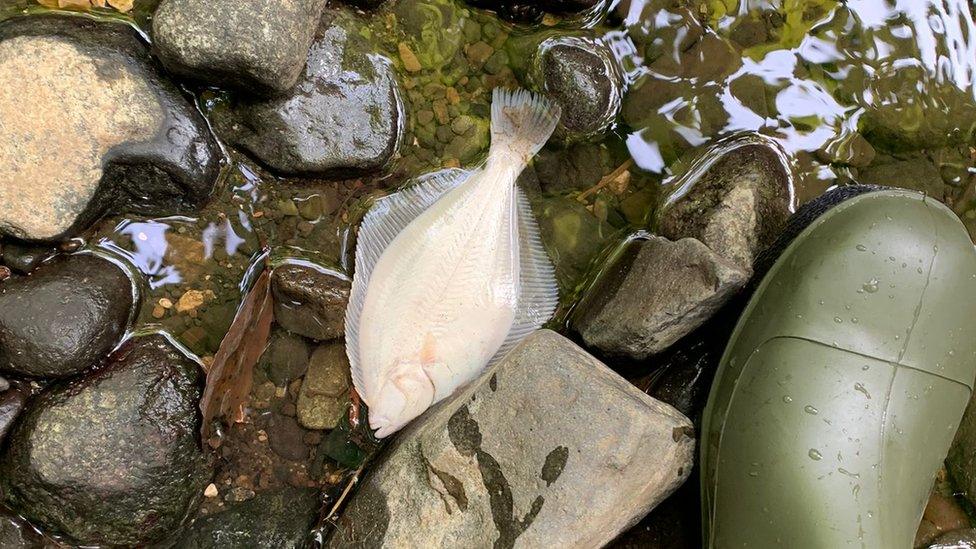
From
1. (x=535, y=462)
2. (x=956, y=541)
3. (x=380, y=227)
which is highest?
(x=380, y=227)

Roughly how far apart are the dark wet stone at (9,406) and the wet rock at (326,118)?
3.98 ft

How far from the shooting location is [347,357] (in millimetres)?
2744

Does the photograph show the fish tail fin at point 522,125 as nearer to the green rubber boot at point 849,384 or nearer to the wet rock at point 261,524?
the green rubber boot at point 849,384

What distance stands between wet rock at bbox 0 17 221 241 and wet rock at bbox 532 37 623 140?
1386 millimetres

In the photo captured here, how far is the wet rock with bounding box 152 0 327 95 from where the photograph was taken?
2.39m

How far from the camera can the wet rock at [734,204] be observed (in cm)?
263

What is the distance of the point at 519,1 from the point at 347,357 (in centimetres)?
159

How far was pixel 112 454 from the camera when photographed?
7.98ft

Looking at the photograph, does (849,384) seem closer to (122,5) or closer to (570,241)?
(570,241)

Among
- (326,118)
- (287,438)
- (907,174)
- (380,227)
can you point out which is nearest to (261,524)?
(287,438)

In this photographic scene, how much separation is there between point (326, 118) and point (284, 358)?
3.14 feet

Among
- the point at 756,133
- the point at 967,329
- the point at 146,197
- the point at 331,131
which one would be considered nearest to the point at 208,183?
the point at 146,197

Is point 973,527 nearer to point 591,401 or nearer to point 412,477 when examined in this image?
point 591,401

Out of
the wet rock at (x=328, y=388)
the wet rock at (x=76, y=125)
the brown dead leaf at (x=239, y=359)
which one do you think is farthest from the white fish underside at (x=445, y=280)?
the wet rock at (x=76, y=125)
